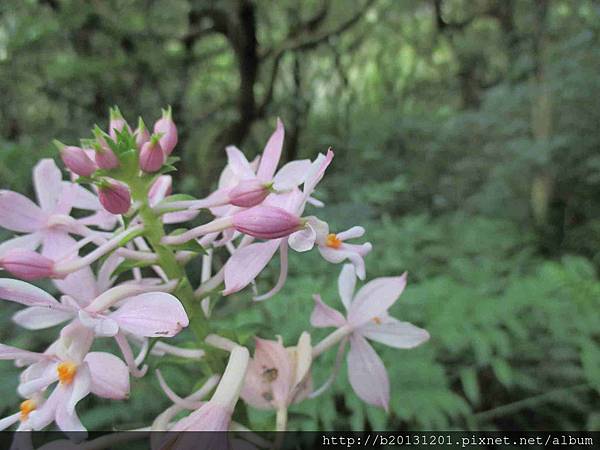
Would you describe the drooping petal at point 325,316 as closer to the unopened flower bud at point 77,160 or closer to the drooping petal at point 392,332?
the drooping petal at point 392,332

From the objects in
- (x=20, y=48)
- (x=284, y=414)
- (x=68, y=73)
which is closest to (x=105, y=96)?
(x=68, y=73)

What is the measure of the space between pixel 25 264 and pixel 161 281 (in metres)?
0.13

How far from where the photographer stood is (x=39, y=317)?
41 cm

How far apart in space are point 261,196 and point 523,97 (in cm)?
236

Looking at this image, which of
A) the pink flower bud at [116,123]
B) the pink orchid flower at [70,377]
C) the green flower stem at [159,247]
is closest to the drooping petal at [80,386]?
the pink orchid flower at [70,377]

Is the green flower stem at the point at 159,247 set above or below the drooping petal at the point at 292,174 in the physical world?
below

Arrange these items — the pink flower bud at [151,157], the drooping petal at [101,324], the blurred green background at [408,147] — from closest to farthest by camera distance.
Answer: the drooping petal at [101,324], the pink flower bud at [151,157], the blurred green background at [408,147]

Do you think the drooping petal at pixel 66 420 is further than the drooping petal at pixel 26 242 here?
No

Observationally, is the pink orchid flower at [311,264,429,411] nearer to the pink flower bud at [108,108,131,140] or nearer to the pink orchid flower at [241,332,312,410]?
the pink orchid flower at [241,332,312,410]

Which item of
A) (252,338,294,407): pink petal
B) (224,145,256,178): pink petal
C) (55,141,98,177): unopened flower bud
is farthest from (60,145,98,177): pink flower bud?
(252,338,294,407): pink petal

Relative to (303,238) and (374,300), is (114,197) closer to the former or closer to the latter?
(303,238)

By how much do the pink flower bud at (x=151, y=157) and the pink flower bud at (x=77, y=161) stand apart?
47mm

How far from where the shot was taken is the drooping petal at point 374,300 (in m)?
0.53

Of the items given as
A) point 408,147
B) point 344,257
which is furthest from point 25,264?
point 408,147
